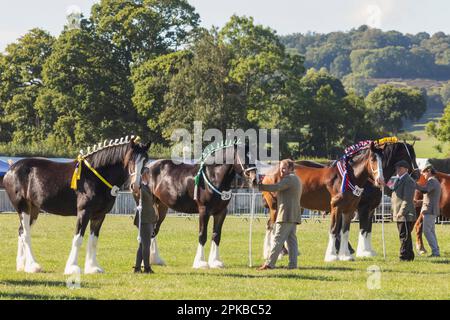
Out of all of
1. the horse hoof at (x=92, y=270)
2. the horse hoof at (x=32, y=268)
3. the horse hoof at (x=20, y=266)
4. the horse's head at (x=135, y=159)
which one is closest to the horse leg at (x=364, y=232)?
the horse's head at (x=135, y=159)

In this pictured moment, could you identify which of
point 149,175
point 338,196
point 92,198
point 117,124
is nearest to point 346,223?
point 338,196

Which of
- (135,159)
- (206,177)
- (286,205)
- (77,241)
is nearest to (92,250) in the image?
(77,241)

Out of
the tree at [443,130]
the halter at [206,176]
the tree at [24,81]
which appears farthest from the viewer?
the tree at [443,130]

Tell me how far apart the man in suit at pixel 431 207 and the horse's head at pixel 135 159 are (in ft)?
28.7

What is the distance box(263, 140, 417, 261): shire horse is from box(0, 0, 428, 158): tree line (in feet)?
141

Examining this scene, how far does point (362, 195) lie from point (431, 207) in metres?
2.00

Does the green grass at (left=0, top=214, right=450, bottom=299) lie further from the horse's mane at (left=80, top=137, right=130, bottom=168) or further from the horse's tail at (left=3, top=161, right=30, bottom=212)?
the horse's mane at (left=80, top=137, right=130, bottom=168)

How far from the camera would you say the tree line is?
67312 mm

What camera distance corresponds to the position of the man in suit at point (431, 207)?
2172 centimetres

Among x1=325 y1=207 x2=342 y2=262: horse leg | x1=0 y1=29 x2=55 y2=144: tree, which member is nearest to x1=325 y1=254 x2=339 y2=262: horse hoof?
x1=325 y1=207 x2=342 y2=262: horse leg

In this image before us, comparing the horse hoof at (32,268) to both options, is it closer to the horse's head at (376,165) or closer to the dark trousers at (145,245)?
the dark trousers at (145,245)

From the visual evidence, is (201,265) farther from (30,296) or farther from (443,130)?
(443,130)

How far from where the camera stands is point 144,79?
70.2 meters

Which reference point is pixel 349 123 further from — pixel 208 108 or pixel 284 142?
pixel 208 108
